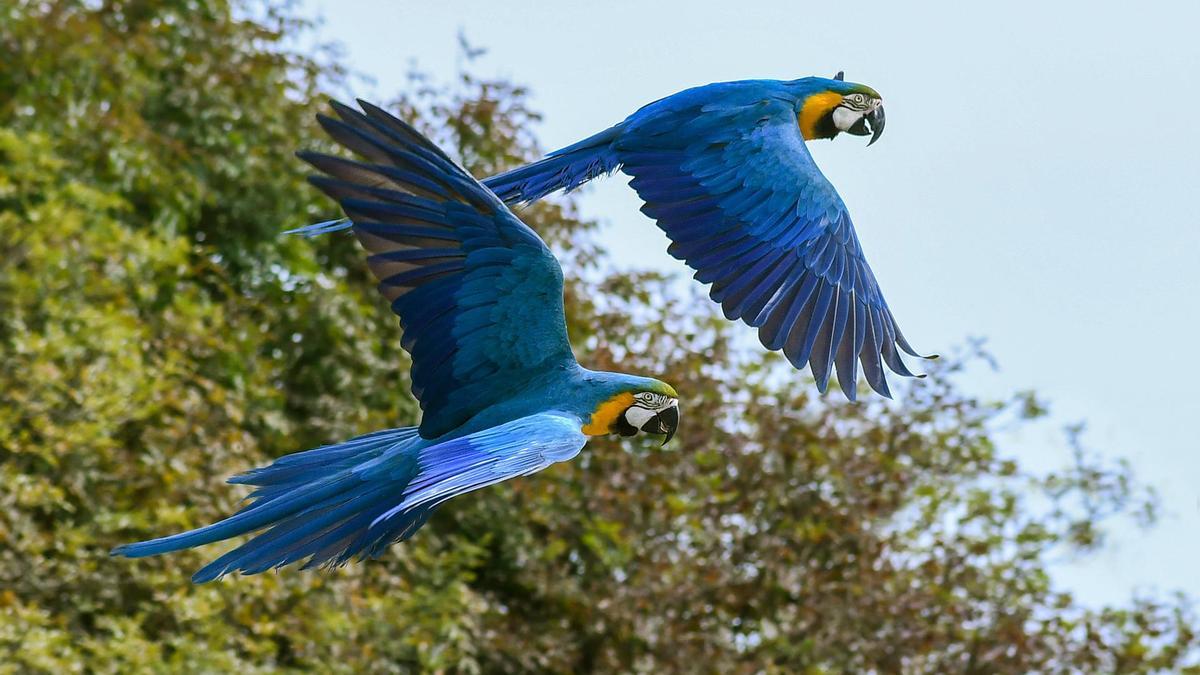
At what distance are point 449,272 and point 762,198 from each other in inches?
26.9

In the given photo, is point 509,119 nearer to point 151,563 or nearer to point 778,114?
point 151,563

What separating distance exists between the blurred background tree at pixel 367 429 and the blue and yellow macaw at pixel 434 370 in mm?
2256

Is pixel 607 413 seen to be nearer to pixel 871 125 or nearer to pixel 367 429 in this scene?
pixel 871 125

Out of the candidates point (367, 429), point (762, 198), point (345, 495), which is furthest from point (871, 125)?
point (367, 429)

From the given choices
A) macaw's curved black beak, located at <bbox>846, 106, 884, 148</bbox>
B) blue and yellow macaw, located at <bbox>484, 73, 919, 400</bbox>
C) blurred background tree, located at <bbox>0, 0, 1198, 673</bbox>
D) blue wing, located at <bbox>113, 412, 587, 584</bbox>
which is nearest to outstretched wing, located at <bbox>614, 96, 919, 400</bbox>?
blue and yellow macaw, located at <bbox>484, 73, 919, 400</bbox>

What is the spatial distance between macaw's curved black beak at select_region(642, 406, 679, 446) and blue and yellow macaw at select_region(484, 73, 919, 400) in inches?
12.1

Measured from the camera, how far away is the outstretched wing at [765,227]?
2.73 meters

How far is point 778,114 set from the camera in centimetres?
290

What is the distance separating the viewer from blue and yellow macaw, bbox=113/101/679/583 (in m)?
2.22

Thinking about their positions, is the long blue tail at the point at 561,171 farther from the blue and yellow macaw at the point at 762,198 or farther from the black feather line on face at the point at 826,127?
the black feather line on face at the point at 826,127

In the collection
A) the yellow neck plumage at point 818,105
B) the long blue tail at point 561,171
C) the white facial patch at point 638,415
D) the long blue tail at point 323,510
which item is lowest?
the long blue tail at point 323,510

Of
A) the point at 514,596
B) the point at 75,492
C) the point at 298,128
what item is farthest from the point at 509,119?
the point at 75,492

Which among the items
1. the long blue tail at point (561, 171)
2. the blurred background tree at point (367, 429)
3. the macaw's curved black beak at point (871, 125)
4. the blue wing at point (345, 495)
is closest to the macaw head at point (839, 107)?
the macaw's curved black beak at point (871, 125)

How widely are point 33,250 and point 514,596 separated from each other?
187 cm
